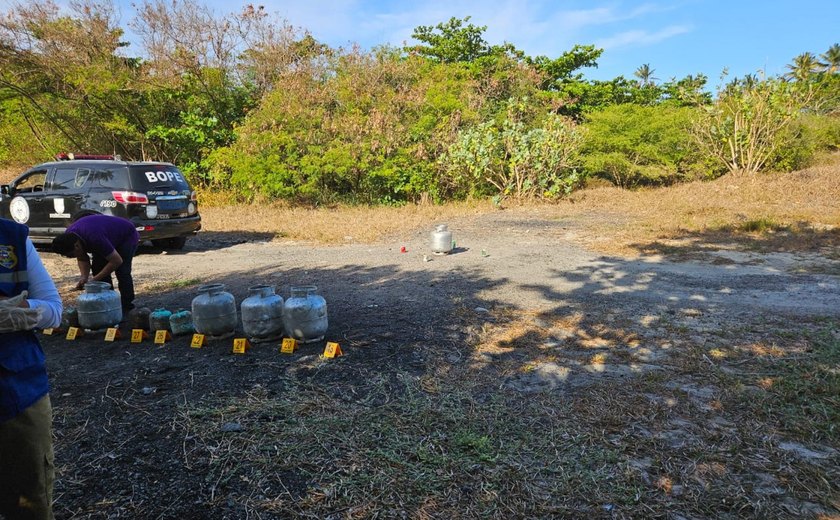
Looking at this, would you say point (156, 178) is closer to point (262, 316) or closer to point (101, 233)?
point (101, 233)

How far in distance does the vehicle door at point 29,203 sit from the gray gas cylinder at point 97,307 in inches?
216

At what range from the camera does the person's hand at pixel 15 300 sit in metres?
1.71

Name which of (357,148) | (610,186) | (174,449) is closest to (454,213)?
(357,148)

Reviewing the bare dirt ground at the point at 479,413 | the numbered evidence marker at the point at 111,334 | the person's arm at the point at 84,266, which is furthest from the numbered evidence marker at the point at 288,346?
the person's arm at the point at 84,266

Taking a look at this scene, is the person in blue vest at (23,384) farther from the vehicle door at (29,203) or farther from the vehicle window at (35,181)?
the vehicle window at (35,181)

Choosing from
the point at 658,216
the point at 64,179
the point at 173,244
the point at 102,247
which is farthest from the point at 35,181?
the point at 658,216

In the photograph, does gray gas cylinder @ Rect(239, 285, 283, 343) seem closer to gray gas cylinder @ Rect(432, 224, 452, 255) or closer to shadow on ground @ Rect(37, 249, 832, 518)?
shadow on ground @ Rect(37, 249, 832, 518)

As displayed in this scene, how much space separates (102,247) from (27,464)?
3.81 meters

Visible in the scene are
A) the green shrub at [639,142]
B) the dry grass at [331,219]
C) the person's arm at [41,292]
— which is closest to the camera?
the person's arm at [41,292]

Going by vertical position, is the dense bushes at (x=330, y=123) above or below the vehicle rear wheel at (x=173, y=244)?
above

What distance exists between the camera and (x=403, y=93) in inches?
659

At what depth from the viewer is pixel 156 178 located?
9.12 meters

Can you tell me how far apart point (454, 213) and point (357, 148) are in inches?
140

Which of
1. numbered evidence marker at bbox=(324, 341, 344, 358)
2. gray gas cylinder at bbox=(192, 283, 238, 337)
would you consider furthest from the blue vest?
gray gas cylinder at bbox=(192, 283, 238, 337)
